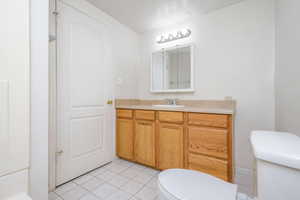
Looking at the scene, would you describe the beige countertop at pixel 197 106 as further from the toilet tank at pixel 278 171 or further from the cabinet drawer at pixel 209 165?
the toilet tank at pixel 278 171

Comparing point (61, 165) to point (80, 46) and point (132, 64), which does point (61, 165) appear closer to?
point (80, 46)

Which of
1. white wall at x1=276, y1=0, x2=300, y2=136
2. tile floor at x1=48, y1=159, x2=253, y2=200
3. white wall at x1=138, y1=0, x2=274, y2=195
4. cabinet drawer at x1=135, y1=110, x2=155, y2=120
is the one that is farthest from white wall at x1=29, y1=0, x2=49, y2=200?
white wall at x1=138, y1=0, x2=274, y2=195

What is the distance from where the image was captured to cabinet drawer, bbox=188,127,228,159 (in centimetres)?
129

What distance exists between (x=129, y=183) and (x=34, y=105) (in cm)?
124

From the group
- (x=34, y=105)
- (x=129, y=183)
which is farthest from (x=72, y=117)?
(x=129, y=183)

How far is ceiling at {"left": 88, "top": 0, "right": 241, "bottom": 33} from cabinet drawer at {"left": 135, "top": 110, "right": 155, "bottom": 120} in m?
1.42

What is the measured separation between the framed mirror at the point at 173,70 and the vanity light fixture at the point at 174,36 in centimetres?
15

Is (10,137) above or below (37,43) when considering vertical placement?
below

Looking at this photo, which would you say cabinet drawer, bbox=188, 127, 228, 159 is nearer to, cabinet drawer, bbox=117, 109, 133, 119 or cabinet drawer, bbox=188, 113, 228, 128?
cabinet drawer, bbox=188, 113, 228, 128

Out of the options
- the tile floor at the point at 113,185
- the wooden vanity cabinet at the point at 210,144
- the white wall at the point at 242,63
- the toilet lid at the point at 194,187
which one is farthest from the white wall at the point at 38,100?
the white wall at the point at 242,63

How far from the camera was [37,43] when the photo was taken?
818 millimetres

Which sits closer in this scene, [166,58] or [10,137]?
[10,137]

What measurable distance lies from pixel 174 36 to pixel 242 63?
1055mm

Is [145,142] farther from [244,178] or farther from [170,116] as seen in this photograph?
[244,178]
